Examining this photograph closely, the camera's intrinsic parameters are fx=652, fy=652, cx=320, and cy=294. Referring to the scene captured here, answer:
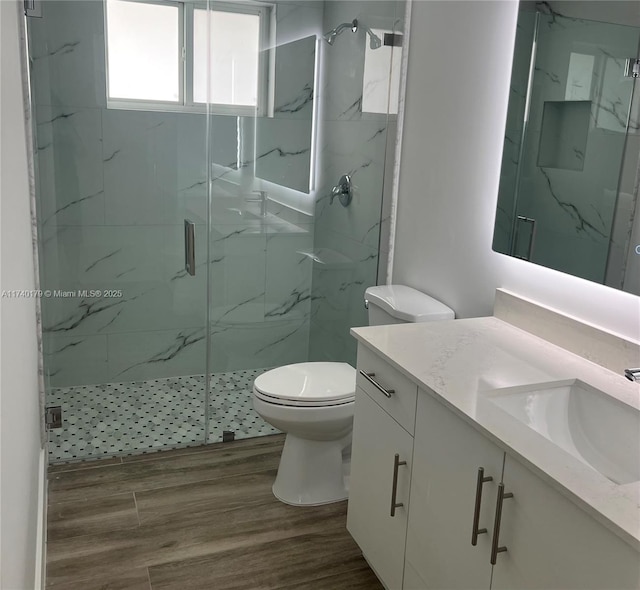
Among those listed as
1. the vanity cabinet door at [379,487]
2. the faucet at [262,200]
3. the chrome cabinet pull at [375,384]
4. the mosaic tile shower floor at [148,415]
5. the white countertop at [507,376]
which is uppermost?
the faucet at [262,200]

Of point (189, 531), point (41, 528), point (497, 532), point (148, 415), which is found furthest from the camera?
point (148, 415)

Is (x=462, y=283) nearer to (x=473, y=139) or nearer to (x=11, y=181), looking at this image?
(x=473, y=139)

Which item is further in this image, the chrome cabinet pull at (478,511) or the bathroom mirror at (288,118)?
the bathroom mirror at (288,118)

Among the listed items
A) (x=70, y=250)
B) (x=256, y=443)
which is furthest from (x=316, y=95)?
(x=256, y=443)

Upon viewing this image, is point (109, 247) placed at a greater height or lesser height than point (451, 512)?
greater

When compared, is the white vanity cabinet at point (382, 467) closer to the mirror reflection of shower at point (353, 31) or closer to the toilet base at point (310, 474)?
the toilet base at point (310, 474)

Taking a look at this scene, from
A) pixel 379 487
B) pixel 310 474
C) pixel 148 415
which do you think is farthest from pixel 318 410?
pixel 148 415

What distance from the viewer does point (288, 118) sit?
3045 mm

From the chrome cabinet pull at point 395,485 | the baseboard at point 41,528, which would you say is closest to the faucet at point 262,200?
the baseboard at point 41,528

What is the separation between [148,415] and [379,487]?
1650 millimetres

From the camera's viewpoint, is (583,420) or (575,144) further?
(575,144)

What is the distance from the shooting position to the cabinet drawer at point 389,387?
5.95 ft

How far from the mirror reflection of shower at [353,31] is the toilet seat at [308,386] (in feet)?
4.84

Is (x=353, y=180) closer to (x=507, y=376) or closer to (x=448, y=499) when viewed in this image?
(x=507, y=376)
